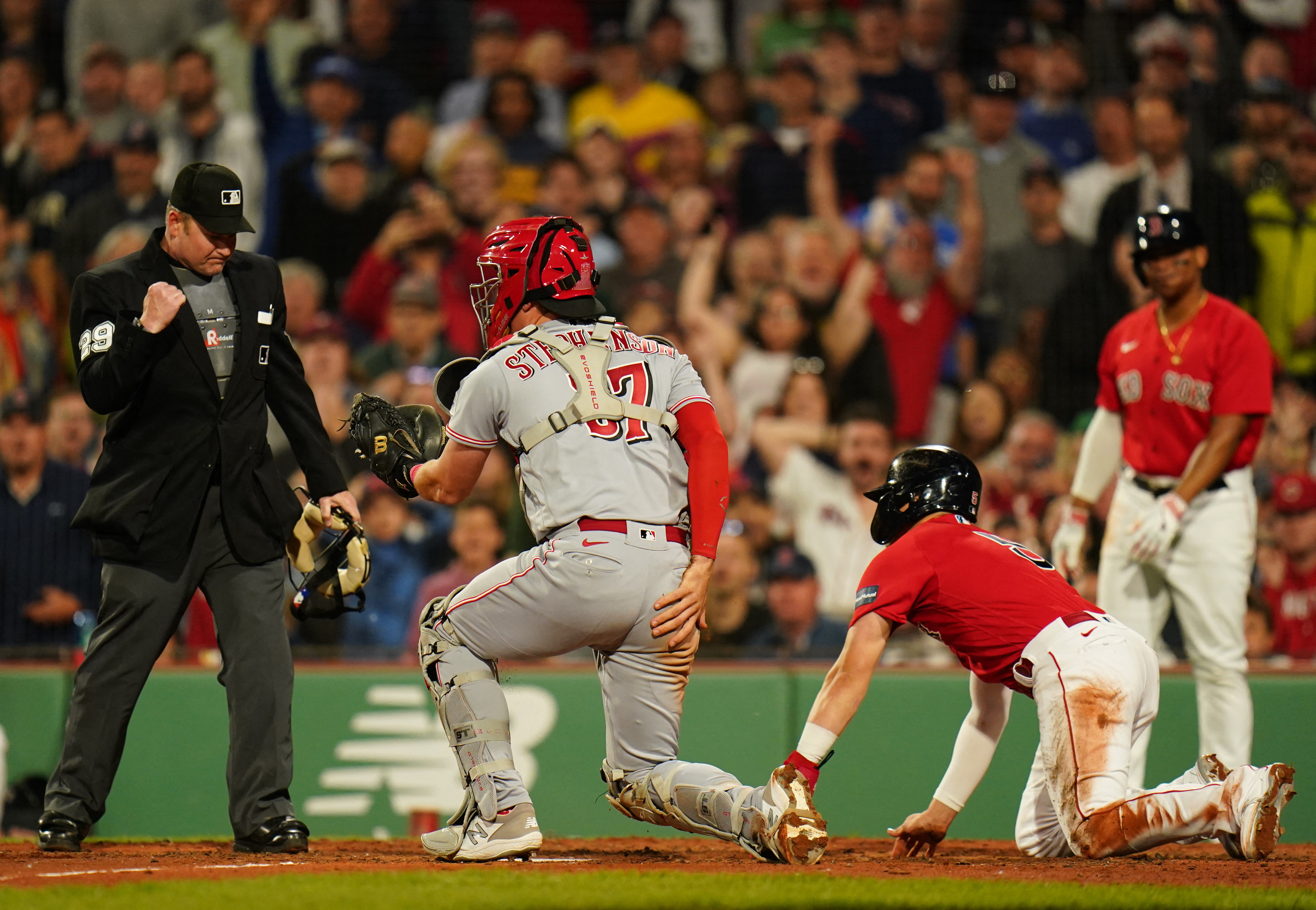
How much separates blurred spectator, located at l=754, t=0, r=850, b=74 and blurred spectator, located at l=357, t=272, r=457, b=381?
336cm

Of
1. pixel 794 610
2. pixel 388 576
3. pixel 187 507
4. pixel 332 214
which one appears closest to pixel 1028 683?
pixel 187 507

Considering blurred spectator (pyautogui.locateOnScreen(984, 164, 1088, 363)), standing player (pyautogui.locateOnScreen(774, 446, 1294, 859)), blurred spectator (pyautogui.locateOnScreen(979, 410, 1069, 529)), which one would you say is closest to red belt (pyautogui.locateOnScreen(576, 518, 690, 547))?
standing player (pyautogui.locateOnScreen(774, 446, 1294, 859))

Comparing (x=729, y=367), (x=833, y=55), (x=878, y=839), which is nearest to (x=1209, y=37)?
(x=833, y=55)

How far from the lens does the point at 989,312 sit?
9398mm

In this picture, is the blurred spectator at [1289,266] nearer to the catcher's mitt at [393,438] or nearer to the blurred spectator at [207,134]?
the catcher's mitt at [393,438]

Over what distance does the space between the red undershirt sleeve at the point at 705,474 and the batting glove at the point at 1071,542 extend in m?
2.13

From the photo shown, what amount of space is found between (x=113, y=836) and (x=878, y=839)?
369 centimetres

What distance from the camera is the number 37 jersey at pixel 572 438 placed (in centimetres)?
427

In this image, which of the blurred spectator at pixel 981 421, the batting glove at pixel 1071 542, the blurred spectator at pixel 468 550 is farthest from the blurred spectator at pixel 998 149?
the blurred spectator at pixel 468 550

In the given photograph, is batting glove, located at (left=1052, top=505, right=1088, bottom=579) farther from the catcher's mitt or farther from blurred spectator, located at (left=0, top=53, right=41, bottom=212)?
blurred spectator, located at (left=0, top=53, right=41, bottom=212)

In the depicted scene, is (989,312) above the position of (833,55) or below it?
below

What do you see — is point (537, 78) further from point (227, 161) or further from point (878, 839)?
point (878, 839)

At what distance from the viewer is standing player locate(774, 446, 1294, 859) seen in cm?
429

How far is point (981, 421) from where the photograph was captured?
873 cm
